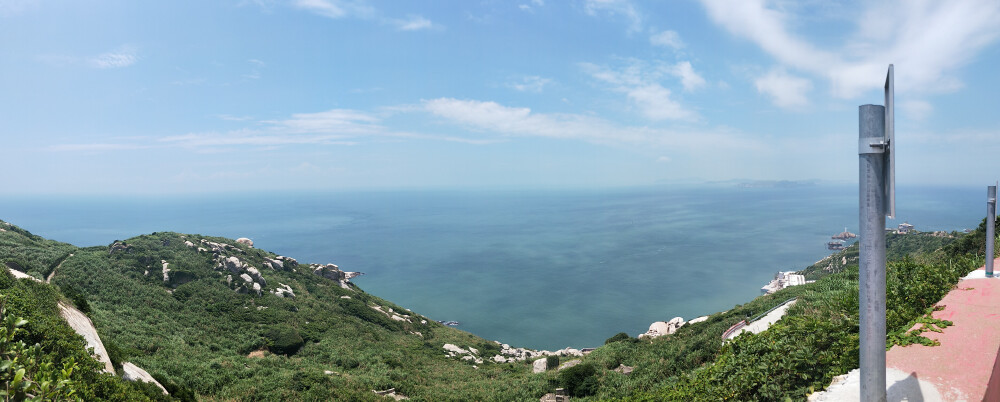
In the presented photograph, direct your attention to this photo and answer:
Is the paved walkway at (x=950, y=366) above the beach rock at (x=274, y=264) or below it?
above

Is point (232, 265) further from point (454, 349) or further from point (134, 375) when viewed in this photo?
point (134, 375)

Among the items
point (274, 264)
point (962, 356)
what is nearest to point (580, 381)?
point (962, 356)

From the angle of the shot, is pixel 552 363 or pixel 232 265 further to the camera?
pixel 232 265

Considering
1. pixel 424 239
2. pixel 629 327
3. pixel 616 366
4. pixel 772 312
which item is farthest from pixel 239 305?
pixel 424 239

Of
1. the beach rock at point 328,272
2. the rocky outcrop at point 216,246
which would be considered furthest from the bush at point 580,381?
the beach rock at point 328,272

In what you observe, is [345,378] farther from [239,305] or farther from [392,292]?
[392,292]

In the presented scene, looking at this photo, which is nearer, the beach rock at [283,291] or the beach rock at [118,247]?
the beach rock at [118,247]

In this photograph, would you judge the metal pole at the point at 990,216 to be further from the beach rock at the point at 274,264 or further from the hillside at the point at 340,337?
the beach rock at the point at 274,264
